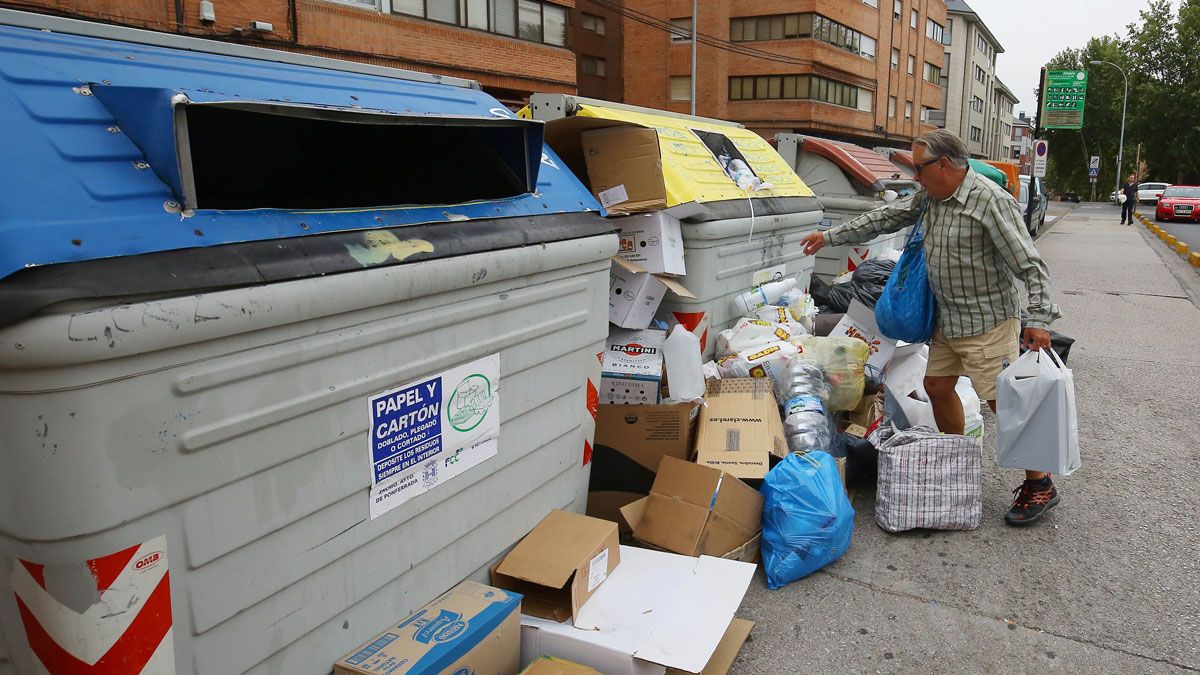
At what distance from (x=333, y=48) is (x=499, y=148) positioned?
51.2 feet

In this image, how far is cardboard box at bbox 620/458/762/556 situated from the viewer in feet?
9.86

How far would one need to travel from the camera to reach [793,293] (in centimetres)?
538

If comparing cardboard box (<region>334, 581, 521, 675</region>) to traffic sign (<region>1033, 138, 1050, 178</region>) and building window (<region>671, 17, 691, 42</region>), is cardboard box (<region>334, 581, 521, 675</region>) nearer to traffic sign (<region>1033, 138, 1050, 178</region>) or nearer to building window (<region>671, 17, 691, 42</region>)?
traffic sign (<region>1033, 138, 1050, 178</region>)

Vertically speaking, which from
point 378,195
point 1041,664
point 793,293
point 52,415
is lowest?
point 1041,664

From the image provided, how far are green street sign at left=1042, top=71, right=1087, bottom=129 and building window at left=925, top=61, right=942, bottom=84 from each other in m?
24.3

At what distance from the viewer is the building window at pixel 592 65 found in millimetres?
36656

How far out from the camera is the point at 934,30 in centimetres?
4909

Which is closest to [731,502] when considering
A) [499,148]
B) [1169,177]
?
[499,148]

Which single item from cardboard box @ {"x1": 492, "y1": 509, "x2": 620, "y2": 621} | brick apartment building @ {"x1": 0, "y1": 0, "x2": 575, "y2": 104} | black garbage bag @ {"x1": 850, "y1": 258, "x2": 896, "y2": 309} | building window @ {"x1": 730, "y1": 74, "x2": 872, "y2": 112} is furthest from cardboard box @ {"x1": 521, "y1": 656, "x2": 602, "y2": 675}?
building window @ {"x1": 730, "y1": 74, "x2": 872, "y2": 112}

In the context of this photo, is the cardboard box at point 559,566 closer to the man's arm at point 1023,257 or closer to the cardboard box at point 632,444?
the cardboard box at point 632,444

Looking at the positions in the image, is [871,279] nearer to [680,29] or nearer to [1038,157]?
[1038,157]

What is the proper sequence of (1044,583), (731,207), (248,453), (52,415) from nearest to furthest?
(52,415)
(248,453)
(1044,583)
(731,207)

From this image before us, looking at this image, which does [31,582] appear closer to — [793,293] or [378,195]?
[378,195]

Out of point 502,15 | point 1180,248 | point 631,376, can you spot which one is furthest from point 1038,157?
point 631,376
